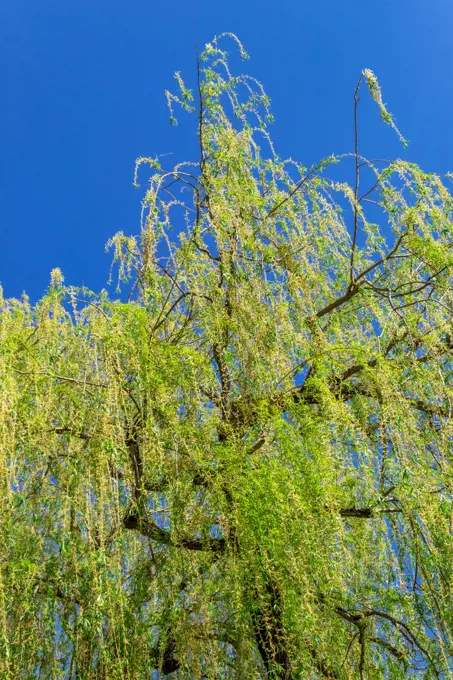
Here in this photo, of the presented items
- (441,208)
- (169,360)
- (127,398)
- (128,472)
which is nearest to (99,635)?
(128,472)

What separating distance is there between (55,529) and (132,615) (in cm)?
49

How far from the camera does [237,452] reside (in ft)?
10.3

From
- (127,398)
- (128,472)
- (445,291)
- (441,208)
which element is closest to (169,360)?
(127,398)

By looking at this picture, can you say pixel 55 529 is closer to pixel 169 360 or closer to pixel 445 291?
pixel 169 360

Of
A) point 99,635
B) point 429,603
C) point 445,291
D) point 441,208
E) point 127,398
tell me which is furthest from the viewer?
point 441,208

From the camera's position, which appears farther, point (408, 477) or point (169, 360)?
point (169, 360)

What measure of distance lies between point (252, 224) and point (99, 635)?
2.32 meters

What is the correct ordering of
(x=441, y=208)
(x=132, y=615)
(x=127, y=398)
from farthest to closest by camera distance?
(x=441, y=208) → (x=127, y=398) → (x=132, y=615)

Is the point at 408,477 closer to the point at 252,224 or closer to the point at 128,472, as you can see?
the point at 128,472

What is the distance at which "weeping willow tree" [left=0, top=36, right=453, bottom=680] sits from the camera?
2.68 metres

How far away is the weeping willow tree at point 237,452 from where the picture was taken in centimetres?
268

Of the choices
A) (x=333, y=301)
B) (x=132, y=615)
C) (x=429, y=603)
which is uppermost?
(x=333, y=301)

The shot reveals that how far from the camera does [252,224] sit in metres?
3.92

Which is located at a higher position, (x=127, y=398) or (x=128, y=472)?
(x=127, y=398)
